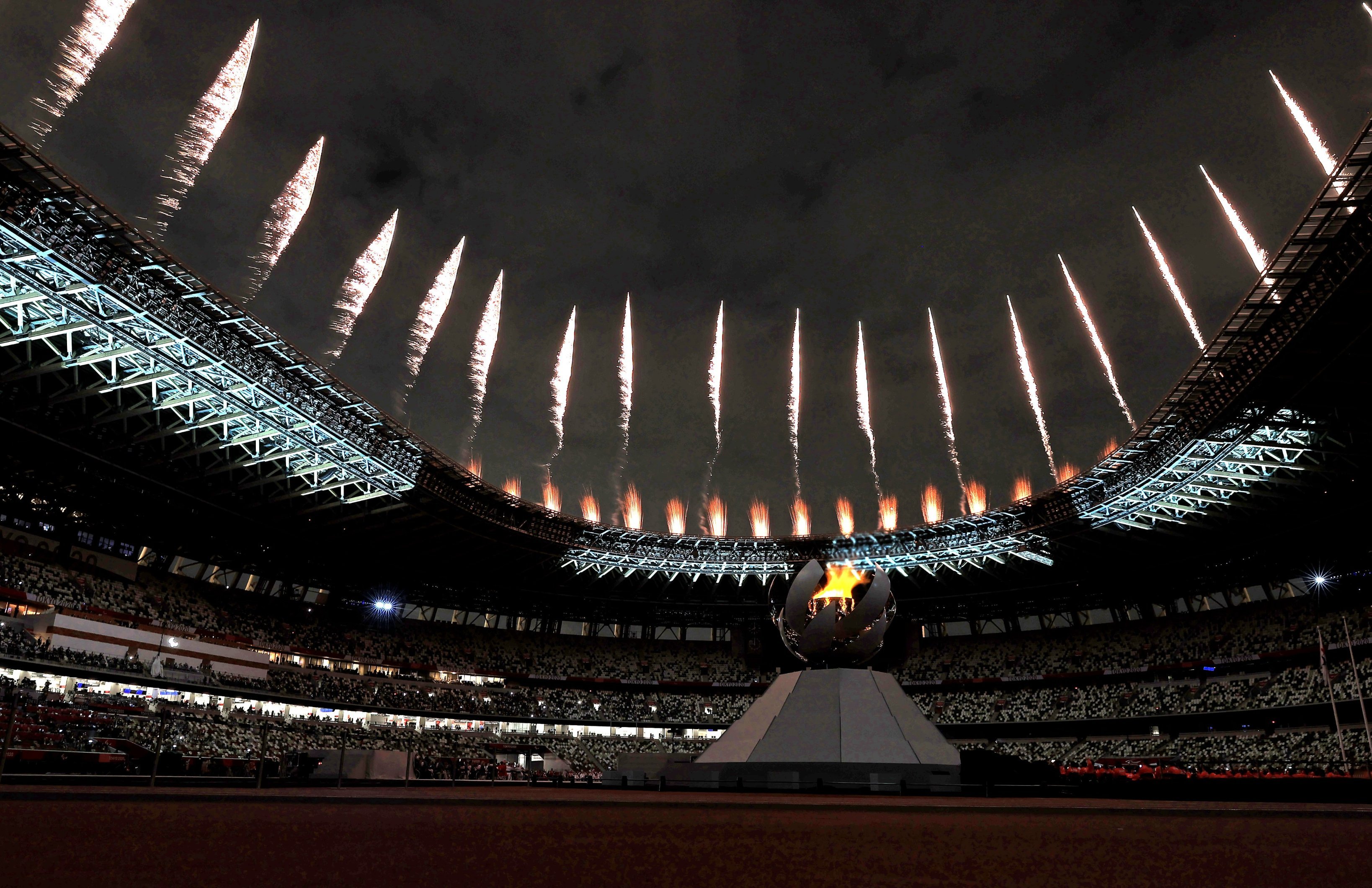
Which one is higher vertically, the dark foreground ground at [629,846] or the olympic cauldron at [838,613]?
the olympic cauldron at [838,613]

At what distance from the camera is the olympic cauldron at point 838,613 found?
3531 cm

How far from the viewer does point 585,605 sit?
248 feet

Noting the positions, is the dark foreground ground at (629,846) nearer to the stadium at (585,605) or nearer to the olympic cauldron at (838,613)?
the stadium at (585,605)

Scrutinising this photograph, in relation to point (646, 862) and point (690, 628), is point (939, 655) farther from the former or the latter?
point (646, 862)

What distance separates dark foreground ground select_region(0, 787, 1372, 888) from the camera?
585 centimetres

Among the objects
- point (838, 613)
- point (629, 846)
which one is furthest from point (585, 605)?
point (629, 846)

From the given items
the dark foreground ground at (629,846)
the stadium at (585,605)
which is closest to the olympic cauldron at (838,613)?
the stadium at (585,605)

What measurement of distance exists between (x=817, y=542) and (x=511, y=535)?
23152 mm

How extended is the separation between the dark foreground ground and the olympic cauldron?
17763 mm

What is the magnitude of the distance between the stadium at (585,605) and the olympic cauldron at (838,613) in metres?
0.27

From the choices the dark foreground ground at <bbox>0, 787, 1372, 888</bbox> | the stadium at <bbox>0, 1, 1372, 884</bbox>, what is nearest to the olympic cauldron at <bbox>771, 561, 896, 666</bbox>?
the stadium at <bbox>0, 1, 1372, 884</bbox>

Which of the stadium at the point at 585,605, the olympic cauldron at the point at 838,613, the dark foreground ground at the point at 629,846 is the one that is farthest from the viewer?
the olympic cauldron at the point at 838,613

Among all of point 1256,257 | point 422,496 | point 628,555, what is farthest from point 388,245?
point 1256,257

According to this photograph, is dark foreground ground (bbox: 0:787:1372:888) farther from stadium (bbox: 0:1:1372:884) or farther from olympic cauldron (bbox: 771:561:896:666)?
olympic cauldron (bbox: 771:561:896:666)
